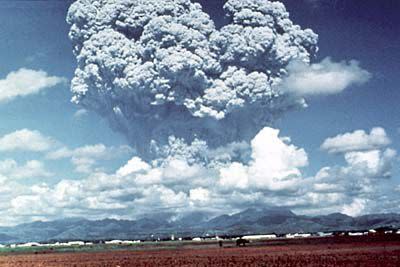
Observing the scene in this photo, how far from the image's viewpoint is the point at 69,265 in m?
63.9

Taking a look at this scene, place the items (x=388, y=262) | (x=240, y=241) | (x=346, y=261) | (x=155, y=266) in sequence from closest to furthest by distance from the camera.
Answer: (x=388, y=262) → (x=346, y=261) → (x=155, y=266) → (x=240, y=241)

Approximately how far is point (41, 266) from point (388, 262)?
116 feet

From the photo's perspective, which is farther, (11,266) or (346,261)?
(11,266)

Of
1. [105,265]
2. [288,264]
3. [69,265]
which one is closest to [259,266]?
[288,264]

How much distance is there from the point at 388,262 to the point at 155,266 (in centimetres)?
2144

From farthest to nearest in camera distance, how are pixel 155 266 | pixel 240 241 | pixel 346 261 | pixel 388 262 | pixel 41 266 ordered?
pixel 240 241 → pixel 41 266 → pixel 155 266 → pixel 346 261 → pixel 388 262

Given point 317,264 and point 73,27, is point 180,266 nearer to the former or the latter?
point 317,264

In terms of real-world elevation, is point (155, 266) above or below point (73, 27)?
below

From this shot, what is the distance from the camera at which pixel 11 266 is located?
215 ft

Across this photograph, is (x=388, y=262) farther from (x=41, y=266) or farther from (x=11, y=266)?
(x=11, y=266)

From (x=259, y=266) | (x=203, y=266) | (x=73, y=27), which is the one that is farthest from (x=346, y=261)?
(x=73, y=27)

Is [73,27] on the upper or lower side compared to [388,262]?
upper

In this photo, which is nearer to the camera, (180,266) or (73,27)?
(180,266)

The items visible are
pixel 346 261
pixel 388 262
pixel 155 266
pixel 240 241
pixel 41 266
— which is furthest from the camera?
pixel 240 241
